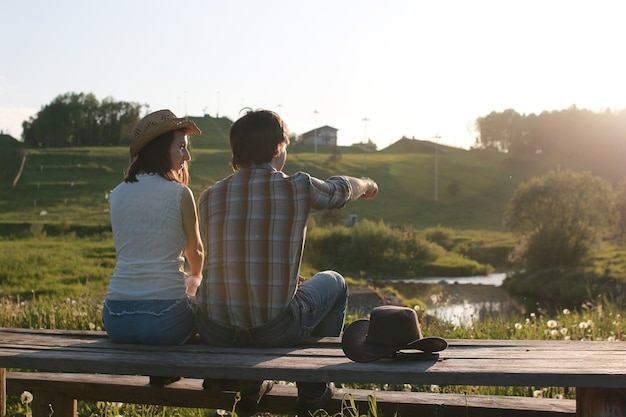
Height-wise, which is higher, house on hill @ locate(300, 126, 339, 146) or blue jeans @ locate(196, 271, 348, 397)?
house on hill @ locate(300, 126, 339, 146)

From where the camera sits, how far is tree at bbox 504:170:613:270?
37.4 metres

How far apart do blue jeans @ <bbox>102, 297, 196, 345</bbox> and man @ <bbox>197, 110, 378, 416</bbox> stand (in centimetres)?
15

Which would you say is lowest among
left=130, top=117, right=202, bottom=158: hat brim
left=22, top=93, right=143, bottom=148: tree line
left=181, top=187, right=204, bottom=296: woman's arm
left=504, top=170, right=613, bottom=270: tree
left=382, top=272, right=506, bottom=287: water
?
left=382, top=272, right=506, bottom=287: water

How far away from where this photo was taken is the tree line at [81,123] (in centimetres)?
10756

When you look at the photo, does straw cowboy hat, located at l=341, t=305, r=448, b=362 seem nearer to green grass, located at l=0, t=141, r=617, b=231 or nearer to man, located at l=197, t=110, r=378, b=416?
man, located at l=197, t=110, r=378, b=416

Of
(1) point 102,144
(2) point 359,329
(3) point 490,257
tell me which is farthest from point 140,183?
(1) point 102,144

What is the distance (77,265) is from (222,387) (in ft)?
93.9

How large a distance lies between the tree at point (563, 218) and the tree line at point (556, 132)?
72410 millimetres

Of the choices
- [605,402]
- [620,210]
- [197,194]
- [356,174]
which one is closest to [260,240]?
[605,402]

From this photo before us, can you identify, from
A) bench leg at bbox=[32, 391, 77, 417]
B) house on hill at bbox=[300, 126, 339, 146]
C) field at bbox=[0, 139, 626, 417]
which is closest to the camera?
bench leg at bbox=[32, 391, 77, 417]

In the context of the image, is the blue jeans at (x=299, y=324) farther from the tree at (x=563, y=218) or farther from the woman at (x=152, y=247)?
the tree at (x=563, y=218)

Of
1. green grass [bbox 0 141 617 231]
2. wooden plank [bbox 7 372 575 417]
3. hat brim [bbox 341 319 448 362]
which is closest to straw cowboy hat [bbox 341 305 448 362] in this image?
hat brim [bbox 341 319 448 362]

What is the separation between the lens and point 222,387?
405 centimetres

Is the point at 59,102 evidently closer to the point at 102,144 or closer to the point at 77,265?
the point at 102,144
